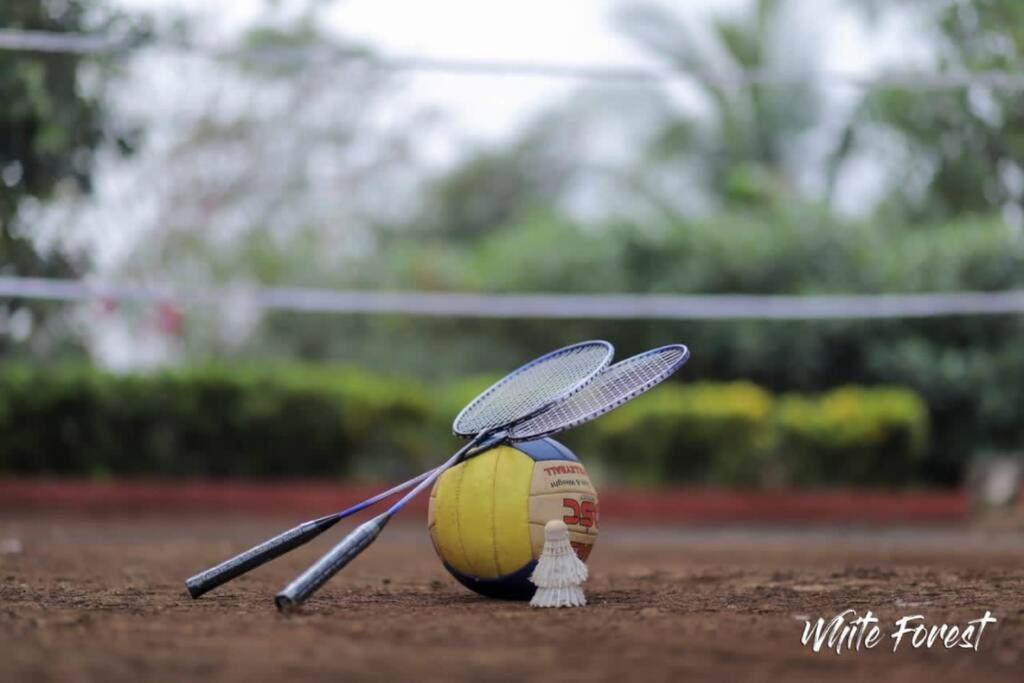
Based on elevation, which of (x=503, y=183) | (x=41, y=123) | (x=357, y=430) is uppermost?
(x=503, y=183)

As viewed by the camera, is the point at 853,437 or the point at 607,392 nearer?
the point at 607,392

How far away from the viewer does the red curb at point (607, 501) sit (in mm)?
14031

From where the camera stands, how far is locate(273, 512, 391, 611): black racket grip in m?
4.71

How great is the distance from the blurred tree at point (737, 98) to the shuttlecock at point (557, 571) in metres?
19.6

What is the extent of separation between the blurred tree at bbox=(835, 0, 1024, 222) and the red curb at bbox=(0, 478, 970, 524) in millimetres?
7875

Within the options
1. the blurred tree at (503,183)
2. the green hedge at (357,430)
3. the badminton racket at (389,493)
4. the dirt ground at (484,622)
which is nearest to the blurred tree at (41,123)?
the green hedge at (357,430)

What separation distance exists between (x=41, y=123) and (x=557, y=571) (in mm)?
8911

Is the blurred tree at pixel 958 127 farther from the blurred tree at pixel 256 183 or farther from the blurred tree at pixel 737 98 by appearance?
the blurred tree at pixel 256 183

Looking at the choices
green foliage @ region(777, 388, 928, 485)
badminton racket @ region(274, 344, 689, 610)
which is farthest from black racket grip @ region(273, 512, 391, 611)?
green foliage @ region(777, 388, 928, 485)

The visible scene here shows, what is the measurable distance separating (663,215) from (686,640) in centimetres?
1916

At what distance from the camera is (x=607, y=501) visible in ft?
48.9

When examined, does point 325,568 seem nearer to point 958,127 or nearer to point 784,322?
point 784,322

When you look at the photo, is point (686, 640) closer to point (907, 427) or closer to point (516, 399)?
point (516, 399)

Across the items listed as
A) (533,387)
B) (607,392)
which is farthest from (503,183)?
(607,392)
